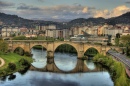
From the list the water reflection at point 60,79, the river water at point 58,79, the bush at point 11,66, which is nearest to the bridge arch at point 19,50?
the bush at point 11,66

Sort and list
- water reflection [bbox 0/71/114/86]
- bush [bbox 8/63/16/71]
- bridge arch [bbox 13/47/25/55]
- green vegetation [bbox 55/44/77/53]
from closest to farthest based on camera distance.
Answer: water reflection [bbox 0/71/114/86], bush [bbox 8/63/16/71], bridge arch [bbox 13/47/25/55], green vegetation [bbox 55/44/77/53]

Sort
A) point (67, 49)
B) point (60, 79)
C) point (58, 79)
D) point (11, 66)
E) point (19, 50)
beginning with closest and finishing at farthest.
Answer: point (58, 79) → point (60, 79) → point (11, 66) → point (19, 50) → point (67, 49)

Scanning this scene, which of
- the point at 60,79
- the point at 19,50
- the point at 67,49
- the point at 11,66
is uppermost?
the point at 19,50

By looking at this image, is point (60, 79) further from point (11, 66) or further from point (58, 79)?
point (11, 66)

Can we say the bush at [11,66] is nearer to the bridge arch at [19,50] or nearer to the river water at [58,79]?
the river water at [58,79]

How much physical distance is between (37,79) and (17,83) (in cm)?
405

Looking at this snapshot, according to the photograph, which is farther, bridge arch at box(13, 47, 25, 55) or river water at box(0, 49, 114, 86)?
bridge arch at box(13, 47, 25, 55)

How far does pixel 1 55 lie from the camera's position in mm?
56531

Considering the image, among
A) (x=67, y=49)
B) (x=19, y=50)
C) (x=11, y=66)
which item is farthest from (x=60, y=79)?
(x=67, y=49)

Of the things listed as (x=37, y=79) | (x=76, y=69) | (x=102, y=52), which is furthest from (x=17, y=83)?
(x=102, y=52)

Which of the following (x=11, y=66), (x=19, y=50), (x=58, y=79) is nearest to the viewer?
(x=58, y=79)

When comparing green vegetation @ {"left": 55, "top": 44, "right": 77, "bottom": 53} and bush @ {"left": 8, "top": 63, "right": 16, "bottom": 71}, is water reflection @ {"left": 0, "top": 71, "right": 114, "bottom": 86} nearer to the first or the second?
bush @ {"left": 8, "top": 63, "right": 16, "bottom": 71}

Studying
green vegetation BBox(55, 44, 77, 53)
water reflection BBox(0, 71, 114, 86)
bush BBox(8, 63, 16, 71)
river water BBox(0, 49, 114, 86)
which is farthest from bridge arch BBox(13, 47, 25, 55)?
water reflection BBox(0, 71, 114, 86)

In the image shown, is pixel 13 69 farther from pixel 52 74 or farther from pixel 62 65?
pixel 62 65
